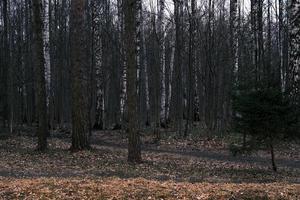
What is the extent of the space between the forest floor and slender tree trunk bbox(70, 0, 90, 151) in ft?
2.51

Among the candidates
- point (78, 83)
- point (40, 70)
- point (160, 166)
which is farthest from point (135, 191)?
point (40, 70)

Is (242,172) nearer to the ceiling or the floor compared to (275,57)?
nearer to the floor

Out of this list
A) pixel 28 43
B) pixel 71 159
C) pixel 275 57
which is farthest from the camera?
pixel 275 57

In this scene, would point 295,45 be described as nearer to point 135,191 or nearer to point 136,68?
point 136,68

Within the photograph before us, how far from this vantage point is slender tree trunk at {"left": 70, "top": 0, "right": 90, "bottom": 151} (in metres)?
17.5

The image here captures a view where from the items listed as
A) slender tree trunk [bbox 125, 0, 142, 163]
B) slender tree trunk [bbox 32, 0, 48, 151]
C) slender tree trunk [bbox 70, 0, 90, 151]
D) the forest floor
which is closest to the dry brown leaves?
the forest floor

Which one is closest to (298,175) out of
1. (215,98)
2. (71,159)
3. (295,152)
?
(295,152)

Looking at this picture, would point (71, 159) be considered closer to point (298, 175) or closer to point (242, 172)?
point (242, 172)

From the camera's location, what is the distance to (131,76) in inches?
586

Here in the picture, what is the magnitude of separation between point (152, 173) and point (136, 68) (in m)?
3.41

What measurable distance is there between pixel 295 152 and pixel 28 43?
100 ft

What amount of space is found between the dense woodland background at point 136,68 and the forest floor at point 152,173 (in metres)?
1.20

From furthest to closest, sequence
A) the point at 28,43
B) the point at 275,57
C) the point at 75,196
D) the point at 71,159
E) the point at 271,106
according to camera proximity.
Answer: the point at 275,57, the point at 28,43, the point at 71,159, the point at 271,106, the point at 75,196

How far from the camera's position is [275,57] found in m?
47.8
